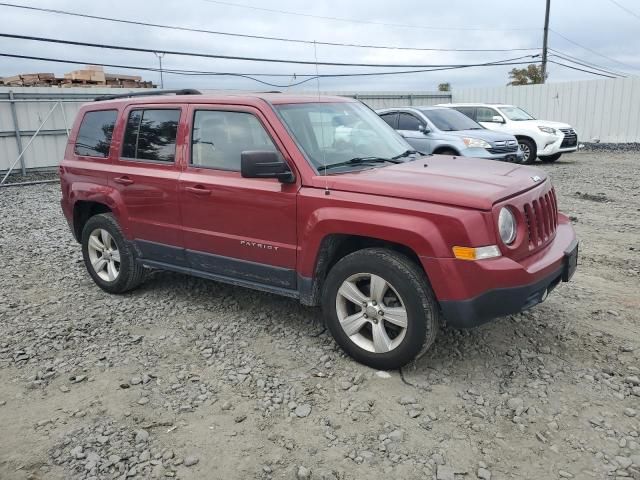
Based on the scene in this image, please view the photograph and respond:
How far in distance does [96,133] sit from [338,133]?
2.54m

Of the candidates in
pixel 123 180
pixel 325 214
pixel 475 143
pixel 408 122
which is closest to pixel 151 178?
pixel 123 180

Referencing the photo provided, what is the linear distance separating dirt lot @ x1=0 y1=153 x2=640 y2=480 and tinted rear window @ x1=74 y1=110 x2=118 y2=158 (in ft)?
4.70

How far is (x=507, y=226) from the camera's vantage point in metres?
3.42

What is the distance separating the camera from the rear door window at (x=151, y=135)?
470 cm

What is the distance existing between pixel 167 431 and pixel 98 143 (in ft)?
10.5

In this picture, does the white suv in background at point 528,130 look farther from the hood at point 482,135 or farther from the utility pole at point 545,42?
the utility pole at point 545,42

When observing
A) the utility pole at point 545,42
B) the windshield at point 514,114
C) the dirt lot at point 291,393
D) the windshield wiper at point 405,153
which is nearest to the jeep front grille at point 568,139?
the windshield at point 514,114

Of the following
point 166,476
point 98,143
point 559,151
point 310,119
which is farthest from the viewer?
point 559,151

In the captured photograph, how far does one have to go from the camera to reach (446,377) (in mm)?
3684

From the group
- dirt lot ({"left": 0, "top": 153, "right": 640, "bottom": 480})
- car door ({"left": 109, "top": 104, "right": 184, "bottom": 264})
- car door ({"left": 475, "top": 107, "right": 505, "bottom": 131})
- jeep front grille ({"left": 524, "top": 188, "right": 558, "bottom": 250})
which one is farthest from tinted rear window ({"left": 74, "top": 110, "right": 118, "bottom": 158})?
car door ({"left": 475, "top": 107, "right": 505, "bottom": 131})

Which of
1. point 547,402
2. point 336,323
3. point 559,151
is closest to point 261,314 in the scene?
point 336,323

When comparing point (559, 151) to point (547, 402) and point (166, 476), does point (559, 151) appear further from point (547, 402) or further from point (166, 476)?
point (166, 476)

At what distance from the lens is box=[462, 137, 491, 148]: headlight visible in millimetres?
10844

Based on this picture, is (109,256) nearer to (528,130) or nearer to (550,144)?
(528,130)
